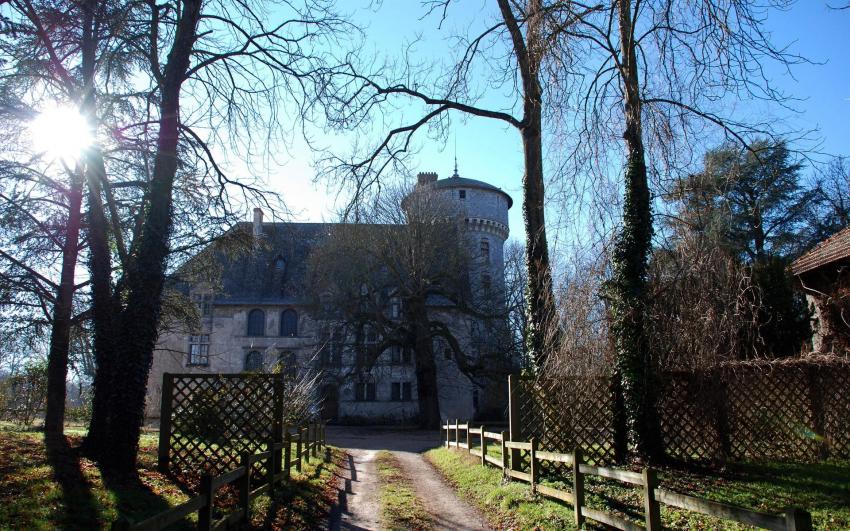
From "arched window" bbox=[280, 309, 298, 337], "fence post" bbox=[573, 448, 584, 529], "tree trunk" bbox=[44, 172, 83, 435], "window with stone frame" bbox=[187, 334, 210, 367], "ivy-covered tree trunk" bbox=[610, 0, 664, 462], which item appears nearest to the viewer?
"fence post" bbox=[573, 448, 584, 529]

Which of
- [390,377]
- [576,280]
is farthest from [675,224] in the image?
[390,377]

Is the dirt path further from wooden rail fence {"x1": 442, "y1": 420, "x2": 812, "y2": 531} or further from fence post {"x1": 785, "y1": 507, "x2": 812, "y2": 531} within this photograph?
fence post {"x1": 785, "y1": 507, "x2": 812, "y2": 531}

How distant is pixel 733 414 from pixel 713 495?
2.65 m

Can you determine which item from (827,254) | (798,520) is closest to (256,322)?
(827,254)

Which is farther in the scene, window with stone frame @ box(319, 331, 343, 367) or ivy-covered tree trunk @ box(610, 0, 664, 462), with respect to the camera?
window with stone frame @ box(319, 331, 343, 367)

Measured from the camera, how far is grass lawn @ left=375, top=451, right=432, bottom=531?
879 cm

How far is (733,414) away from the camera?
1043 cm

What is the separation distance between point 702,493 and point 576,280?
3877 mm

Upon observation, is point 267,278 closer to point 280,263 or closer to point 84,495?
point 280,263

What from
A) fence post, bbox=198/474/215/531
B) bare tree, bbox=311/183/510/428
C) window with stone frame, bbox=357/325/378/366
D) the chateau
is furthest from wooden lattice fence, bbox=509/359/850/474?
the chateau

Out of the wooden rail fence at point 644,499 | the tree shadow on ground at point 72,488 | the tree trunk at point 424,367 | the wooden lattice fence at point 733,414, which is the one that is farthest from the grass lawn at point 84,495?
the tree trunk at point 424,367

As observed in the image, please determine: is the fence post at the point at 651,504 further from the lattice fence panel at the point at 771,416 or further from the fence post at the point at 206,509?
the lattice fence panel at the point at 771,416

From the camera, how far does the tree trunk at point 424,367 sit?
113ft

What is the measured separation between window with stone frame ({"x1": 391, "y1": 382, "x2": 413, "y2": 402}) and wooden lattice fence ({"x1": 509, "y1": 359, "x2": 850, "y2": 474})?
114ft
